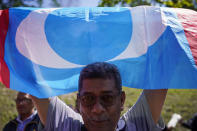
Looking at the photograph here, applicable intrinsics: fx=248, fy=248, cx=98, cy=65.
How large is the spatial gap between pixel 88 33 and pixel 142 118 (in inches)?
37.7

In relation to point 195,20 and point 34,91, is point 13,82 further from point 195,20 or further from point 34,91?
point 195,20

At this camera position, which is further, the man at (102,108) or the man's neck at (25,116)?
the man's neck at (25,116)

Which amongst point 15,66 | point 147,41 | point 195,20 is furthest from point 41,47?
point 195,20

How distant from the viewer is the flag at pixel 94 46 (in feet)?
7.27

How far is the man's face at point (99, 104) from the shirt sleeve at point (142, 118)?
0.31 m

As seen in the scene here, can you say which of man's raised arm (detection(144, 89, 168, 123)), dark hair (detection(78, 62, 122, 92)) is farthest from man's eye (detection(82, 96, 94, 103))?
man's raised arm (detection(144, 89, 168, 123))

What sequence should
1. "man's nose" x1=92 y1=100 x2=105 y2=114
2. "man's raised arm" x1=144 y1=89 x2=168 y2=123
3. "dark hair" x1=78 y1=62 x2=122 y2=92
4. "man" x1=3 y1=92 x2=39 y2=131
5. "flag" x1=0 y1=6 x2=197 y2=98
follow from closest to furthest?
"man's nose" x1=92 y1=100 x2=105 y2=114
"dark hair" x1=78 y1=62 x2=122 y2=92
"man's raised arm" x1=144 y1=89 x2=168 y2=123
"flag" x1=0 y1=6 x2=197 y2=98
"man" x1=3 y1=92 x2=39 y2=131

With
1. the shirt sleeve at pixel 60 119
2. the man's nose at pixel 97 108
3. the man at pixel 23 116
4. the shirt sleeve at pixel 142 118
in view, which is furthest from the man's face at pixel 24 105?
the man's nose at pixel 97 108

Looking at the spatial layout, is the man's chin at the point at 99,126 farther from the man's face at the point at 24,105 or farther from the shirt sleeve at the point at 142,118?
the man's face at the point at 24,105

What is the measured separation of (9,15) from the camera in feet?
7.86

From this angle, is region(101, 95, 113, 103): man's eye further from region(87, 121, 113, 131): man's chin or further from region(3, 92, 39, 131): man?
region(3, 92, 39, 131): man

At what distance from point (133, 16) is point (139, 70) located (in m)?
0.53

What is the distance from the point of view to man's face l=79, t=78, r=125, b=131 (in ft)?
5.58

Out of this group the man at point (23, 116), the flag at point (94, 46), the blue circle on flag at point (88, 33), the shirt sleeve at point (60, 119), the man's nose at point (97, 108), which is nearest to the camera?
the man's nose at point (97, 108)
